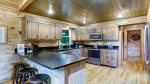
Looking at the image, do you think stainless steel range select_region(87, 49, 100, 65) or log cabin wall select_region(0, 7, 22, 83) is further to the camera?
stainless steel range select_region(87, 49, 100, 65)

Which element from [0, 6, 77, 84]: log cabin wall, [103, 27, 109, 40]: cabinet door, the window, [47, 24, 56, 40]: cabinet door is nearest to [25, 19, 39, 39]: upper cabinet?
[0, 6, 77, 84]: log cabin wall

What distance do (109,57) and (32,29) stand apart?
3653 mm

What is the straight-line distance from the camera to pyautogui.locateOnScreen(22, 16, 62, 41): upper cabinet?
131 inches

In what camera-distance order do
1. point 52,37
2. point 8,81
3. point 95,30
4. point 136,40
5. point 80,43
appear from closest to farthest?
point 8,81 → point 52,37 → point 95,30 → point 80,43 → point 136,40

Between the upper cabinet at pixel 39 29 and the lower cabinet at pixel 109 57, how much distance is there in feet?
7.84

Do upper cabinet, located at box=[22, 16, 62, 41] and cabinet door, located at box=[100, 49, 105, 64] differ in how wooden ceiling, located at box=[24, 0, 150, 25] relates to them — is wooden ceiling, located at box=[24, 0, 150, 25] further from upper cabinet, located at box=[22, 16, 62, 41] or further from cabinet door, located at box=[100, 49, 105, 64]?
cabinet door, located at box=[100, 49, 105, 64]

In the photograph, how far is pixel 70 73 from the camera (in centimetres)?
188

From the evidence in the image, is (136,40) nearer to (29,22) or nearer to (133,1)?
(133,1)

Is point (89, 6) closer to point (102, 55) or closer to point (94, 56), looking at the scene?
point (102, 55)

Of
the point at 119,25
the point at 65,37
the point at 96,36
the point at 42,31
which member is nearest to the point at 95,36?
the point at 96,36

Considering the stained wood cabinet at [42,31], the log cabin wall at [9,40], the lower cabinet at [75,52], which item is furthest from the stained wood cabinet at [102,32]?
the log cabin wall at [9,40]

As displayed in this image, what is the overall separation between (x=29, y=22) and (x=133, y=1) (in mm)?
3334

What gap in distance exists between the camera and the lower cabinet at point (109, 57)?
4543mm

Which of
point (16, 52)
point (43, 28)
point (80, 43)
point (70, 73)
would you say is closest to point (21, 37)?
point (16, 52)
